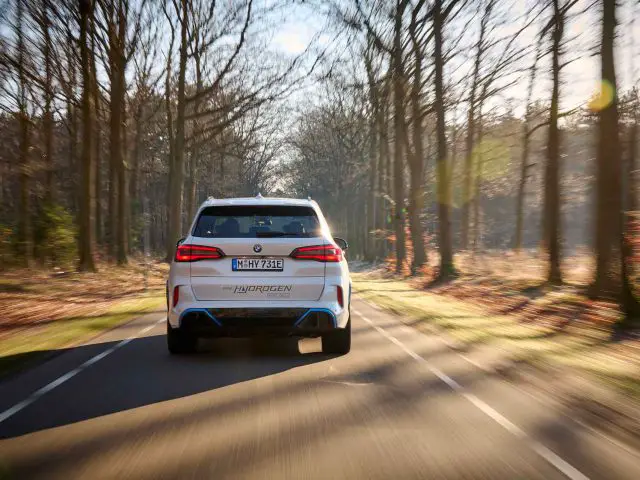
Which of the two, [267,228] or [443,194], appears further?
[443,194]

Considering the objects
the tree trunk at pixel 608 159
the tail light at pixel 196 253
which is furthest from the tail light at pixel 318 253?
the tree trunk at pixel 608 159

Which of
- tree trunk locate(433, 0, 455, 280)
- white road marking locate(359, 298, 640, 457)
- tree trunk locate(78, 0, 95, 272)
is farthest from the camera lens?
tree trunk locate(433, 0, 455, 280)

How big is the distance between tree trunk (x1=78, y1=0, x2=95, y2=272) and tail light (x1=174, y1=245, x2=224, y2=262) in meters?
15.4

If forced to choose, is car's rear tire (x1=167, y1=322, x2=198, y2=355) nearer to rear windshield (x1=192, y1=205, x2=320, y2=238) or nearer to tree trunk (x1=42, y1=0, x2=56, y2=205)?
rear windshield (x1=192, y1=205, x2=320, y2=238)

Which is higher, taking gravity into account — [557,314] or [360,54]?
[360,54]

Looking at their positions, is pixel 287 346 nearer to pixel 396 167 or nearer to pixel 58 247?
pixel 58 247

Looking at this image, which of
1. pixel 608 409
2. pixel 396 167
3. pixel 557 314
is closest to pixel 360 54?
pixel 396 167

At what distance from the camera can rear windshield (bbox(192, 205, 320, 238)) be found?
7.80 m

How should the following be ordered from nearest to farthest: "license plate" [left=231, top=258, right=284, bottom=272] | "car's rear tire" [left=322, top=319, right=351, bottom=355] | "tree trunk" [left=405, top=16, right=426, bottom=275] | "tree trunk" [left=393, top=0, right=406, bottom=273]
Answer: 1. "license plate" [left=231, top=258, right=284, bottom=272]
2. "car's rear tire" [left=322, top=319, right=351, bottom=355]
3. "tree trunk" [left=405, top=16, right=426, bottom=275]
4. "tree trunk" [left=393, top=0, right=406, bottom=273]

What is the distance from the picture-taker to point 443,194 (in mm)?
23703

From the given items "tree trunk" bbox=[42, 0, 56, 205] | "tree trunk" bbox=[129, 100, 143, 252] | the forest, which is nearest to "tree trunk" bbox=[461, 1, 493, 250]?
the forest

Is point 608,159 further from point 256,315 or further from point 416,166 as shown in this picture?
point 416,166

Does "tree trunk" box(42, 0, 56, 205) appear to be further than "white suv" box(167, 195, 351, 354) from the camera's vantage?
Yes

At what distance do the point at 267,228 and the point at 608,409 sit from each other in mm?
3951
